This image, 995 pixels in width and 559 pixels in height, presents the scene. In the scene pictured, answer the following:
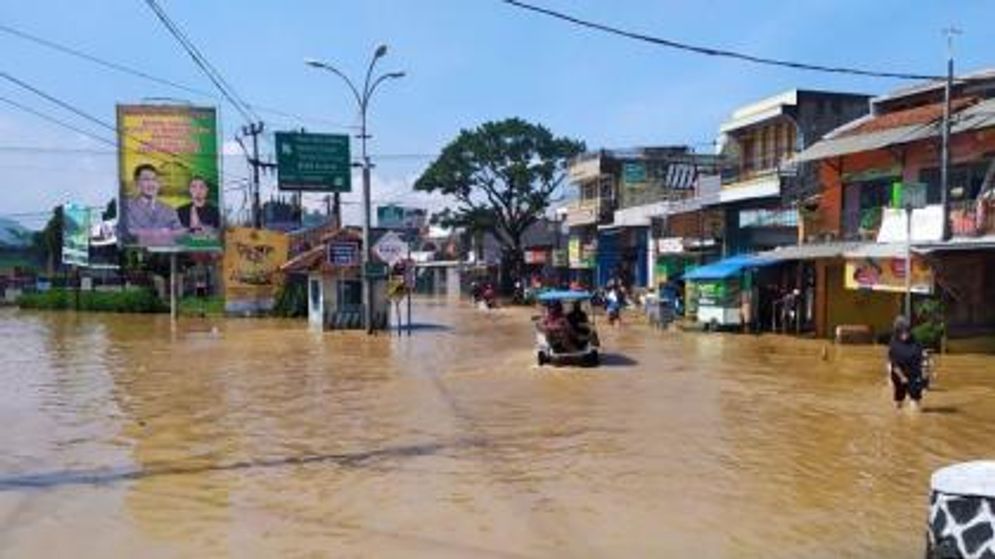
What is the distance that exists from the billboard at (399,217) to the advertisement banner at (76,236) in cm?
2894

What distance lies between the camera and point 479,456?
14750 mm

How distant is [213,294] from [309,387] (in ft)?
177

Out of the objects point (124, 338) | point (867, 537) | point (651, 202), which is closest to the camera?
point (867, 537)

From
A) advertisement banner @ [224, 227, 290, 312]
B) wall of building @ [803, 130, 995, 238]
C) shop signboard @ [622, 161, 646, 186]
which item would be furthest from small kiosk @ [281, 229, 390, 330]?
shop signboard @ [622, 161, 646, 186]

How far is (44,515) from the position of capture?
11523 mm

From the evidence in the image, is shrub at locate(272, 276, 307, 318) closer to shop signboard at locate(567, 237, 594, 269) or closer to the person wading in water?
shop signboard at locate(567, 237, 594, 269)

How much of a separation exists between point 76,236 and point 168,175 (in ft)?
101

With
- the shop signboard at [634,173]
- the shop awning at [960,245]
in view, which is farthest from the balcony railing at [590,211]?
the shop awning at [960,245]

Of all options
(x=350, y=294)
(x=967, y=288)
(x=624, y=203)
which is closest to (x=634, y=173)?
(x=624, y=203)

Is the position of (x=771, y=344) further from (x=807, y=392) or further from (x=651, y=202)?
(x=651, y=202)

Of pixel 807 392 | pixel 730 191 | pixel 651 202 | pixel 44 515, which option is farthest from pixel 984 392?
pixel 651 202

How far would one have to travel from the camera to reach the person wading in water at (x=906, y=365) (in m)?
18.7

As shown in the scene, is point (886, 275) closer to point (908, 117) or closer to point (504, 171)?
point (908, 117)

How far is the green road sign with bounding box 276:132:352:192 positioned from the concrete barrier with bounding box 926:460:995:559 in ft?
140
